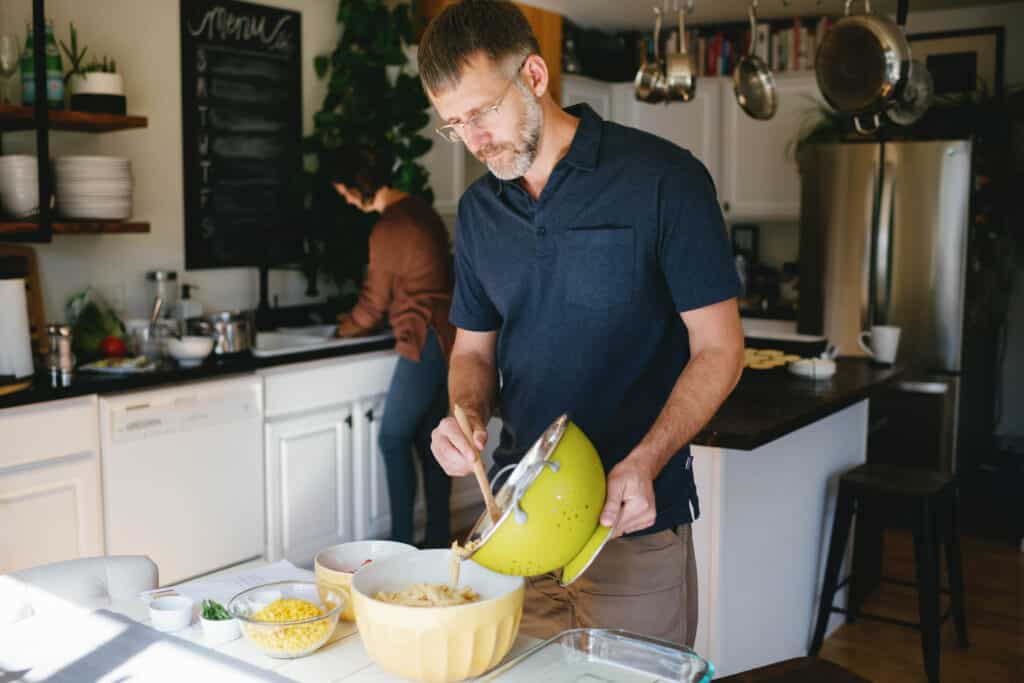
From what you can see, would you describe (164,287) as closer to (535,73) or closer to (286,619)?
(535,73)

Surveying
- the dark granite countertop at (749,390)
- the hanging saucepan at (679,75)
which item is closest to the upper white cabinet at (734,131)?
the hanging saucepan at (679,75)

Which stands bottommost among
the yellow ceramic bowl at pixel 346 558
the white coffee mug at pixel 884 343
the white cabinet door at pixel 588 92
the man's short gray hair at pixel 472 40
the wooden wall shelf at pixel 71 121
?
the yellow ceramic bowl at pixel 346 558

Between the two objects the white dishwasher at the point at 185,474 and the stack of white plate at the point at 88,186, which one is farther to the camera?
the stack of white plate at the point at 88,186

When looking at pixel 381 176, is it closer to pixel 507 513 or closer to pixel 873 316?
pixel 873 316

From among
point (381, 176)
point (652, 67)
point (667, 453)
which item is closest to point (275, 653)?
point (667, 453)

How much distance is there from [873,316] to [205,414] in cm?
306

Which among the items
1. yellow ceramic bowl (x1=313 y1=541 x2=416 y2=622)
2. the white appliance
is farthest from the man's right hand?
the white appliance

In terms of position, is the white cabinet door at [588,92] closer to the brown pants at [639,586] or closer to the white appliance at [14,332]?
the white appliance at [14,332]

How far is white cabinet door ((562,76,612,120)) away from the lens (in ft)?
18.6

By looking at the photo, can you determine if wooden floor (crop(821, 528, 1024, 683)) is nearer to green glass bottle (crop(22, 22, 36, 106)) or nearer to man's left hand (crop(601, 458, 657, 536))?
man's left hand (crop(601, 458, 657, 536))

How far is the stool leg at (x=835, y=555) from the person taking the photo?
3195mm

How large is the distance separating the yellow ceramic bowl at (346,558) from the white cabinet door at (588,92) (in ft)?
14.0

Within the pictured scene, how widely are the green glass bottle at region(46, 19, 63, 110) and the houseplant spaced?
3.88ft

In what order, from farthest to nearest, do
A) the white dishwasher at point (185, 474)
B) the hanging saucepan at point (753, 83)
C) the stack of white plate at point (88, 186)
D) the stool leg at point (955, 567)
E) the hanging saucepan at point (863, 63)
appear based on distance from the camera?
the hanging saucepan at point (753, 83), the hanging saucepan at point (863, 63), the stack of white plate at point (88, 186), the stool leg at point (955, 567), the white dishwasher at point (185, 474)
